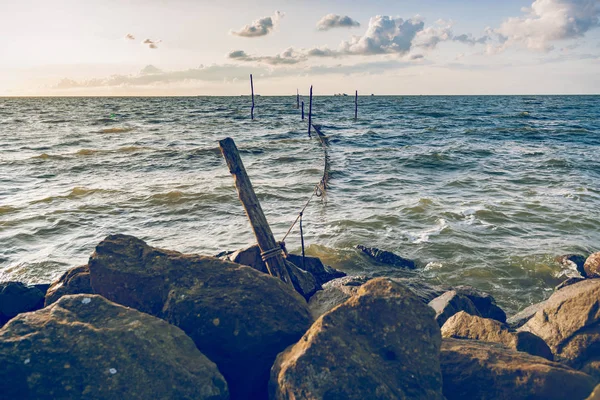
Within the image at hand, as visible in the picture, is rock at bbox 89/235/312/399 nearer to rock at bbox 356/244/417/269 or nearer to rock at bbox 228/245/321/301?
rock at bbox 228/245/321/301

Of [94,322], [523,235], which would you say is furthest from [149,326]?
[523,235]

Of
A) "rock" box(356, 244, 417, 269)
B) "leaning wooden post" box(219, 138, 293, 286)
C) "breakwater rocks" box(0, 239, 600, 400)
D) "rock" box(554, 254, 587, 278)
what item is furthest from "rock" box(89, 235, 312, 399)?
"rock" box(554, 254, 587, 278)

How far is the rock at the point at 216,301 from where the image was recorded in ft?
12.3

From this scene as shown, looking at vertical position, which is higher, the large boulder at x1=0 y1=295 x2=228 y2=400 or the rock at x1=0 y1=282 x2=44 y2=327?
the large boulder at x1=0 y1=295 x2=228 y2=400

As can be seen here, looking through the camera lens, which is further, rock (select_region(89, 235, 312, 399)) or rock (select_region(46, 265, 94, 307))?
rock (select_region(46, 265, 94, 307))

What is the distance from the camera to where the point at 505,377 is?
11.3ft

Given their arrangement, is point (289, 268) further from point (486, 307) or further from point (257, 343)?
point (486, 307)

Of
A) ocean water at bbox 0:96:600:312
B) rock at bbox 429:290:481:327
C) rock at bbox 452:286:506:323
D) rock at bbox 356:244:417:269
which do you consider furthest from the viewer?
ocean water at bbox 0:96:600:312

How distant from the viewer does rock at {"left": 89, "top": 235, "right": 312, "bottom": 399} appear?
3762mm

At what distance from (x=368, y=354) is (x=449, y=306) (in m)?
2.52

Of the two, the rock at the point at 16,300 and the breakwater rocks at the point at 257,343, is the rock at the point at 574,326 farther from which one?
the rock at the point at 16,300

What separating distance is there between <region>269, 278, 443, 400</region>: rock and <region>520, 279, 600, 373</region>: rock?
1766 millimetres

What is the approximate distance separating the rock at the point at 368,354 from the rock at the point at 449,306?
174cm

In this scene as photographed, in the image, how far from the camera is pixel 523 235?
1032 cm
